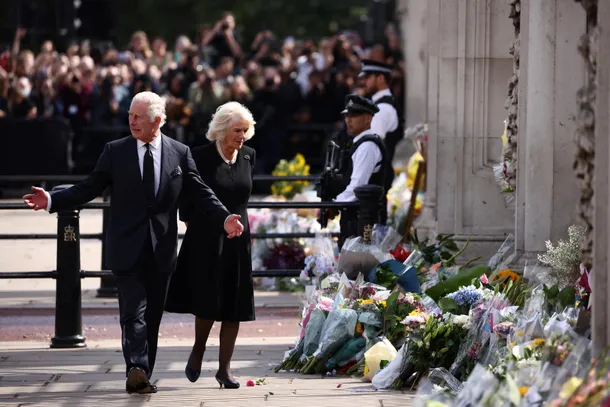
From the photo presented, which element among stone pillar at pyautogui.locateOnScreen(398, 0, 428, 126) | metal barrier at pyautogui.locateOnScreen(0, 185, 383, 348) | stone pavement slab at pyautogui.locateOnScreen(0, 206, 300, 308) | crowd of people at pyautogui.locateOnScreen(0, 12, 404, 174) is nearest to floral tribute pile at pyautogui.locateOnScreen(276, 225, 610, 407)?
metal barrier at pyautogui.locateOnScreen(0, 185, 383, 348)

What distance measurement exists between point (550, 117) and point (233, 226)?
7.57 feet

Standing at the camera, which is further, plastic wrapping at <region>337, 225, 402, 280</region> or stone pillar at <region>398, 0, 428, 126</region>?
stone pillar at <region>398, 0, 428, 126</region>

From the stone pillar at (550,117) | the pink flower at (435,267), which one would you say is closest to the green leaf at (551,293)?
the stone pillar at (550,117)

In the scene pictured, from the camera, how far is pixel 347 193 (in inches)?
509

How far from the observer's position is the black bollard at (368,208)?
12094 mm

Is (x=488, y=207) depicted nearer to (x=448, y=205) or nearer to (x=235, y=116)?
(x=448, y=205)

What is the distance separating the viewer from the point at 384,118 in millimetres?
15312

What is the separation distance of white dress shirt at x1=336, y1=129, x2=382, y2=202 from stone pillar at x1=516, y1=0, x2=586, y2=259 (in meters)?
2.57

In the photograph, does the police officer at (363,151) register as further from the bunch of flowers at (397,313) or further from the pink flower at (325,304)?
the bunch of flowers at (397,313)

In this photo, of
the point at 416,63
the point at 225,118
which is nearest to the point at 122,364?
the point at 225,118

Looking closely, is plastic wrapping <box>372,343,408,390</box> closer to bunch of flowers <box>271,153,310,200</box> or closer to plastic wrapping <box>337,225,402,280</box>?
plastic wrapping <box>337,225,402,280</box>

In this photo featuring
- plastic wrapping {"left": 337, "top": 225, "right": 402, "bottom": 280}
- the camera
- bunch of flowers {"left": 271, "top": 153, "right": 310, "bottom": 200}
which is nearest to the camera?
plastic wrapping {"left": 337, "top": 225, "right": 402, "bottom": 280}

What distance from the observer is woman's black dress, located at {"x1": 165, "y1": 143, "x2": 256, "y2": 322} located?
957cm

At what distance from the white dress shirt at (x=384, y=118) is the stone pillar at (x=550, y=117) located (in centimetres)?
498
